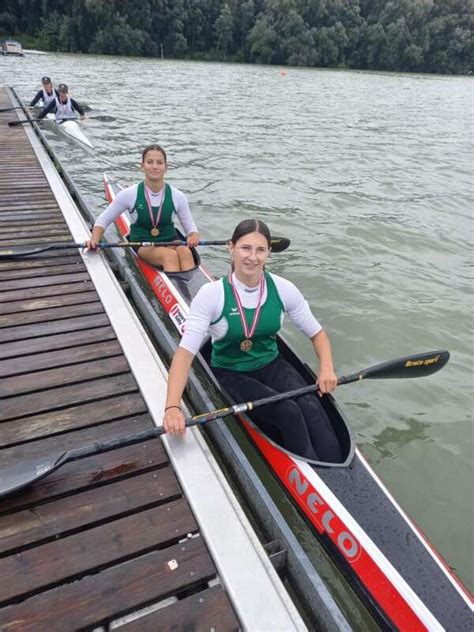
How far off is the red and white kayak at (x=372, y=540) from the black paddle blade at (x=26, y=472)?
4.75ft

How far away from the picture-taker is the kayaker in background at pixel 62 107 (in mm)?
14873

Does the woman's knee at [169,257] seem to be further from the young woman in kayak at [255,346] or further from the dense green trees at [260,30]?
the dense green trees at [260,30]

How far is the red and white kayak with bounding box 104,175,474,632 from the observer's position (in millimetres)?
2754

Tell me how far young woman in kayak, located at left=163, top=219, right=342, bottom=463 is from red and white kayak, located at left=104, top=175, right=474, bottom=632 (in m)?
0.15

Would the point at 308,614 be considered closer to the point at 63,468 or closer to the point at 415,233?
the point at 63,468

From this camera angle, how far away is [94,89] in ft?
90.0

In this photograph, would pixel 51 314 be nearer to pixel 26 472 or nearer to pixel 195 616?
pixel 26 472

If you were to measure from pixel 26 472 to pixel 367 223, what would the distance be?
8.84 metres

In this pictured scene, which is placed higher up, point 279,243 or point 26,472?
point 279,243

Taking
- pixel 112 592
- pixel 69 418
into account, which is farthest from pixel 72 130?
pixel 112 592

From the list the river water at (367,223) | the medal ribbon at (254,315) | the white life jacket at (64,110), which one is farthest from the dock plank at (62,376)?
the white life jacket at (64,110)

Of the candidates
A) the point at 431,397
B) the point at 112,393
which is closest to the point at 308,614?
the point at 112,393

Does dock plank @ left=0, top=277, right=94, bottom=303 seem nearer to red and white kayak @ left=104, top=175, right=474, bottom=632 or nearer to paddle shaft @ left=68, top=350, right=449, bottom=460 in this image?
paddle shaft @ left=68, top=350, right=449, bottom=460

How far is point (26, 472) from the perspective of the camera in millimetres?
2908
